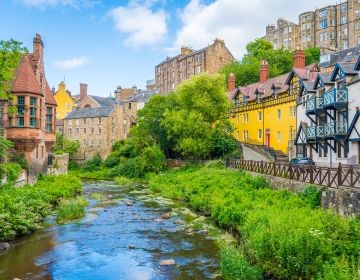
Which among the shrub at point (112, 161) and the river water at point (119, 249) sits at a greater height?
the shrub at point (112, 161)

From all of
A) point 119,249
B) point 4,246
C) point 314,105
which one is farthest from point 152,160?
point 4,246

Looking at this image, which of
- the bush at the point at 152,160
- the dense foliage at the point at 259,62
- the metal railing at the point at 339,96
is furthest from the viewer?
the dense foliage at the point at 259,62

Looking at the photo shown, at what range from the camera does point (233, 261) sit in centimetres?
1383

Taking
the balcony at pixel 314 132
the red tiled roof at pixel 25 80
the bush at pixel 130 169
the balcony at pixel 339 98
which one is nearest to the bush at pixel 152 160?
the bush at pixel 130 169

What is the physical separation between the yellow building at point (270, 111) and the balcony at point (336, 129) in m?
10.9

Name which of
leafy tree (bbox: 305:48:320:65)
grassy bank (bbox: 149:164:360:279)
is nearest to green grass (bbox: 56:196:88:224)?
grassy bank (bbox: 149:164:360:279)

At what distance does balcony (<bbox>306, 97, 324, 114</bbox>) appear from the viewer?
112ft

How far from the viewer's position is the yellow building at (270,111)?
4575 centimetres

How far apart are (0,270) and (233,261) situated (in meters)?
9.53

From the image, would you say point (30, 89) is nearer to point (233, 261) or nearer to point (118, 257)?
point (118, 257)

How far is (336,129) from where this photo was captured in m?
31.2

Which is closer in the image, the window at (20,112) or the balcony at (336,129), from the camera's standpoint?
the window at (20,112)

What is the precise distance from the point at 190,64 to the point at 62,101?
31.6 m

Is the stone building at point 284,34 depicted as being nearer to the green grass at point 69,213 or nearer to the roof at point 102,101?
the roof at point 102,101
